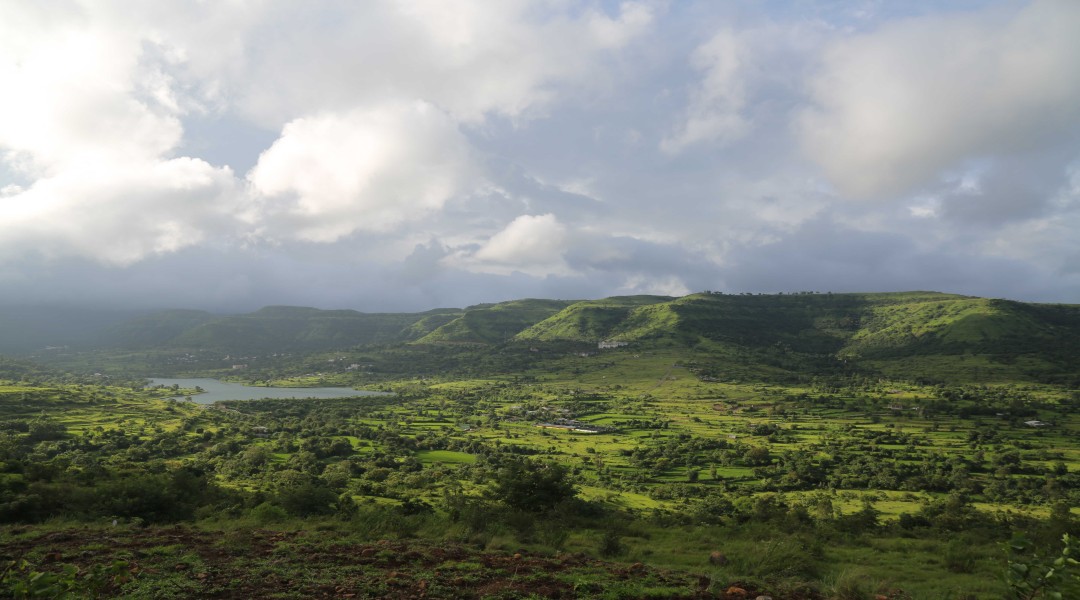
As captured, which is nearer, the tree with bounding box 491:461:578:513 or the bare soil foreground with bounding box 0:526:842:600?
the bare soil foreground with bounding box 0:526:842:600

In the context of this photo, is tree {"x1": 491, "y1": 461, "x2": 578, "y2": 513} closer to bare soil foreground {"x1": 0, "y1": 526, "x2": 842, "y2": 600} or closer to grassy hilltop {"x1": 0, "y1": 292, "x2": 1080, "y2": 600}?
grassy hilltop {"x1": 0, "y1": 292, "x2": 1080, "y2": 600}

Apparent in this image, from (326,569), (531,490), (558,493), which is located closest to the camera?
(326,569)

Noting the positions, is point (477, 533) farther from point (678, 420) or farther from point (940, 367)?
point (940, 367)

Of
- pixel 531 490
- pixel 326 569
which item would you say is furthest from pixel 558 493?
pixel 326 569

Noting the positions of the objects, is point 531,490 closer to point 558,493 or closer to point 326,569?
point 558,493

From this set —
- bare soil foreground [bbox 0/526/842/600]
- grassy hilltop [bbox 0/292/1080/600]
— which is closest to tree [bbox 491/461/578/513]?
grassy hilltop [bbox 0/292/1080/600]

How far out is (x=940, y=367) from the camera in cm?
19250

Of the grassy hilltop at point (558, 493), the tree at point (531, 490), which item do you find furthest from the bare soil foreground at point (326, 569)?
the tree at point (531, 490)

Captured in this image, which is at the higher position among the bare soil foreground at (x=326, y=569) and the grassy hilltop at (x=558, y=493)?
the bare soil foreground at (x=326, y=569)

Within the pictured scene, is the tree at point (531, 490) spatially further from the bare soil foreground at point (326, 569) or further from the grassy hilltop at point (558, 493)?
the bare soil foreground at point (326, 569)

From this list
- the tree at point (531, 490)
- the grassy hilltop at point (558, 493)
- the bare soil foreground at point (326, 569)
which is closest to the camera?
the bare soil foreground at point (326, 569)

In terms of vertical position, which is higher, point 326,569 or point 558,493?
point 326,569

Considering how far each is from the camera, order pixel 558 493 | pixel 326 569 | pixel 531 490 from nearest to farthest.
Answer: pixel 326 569 < pixel 531 490 < pixel 558 493

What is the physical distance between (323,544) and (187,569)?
5255 millimetres
